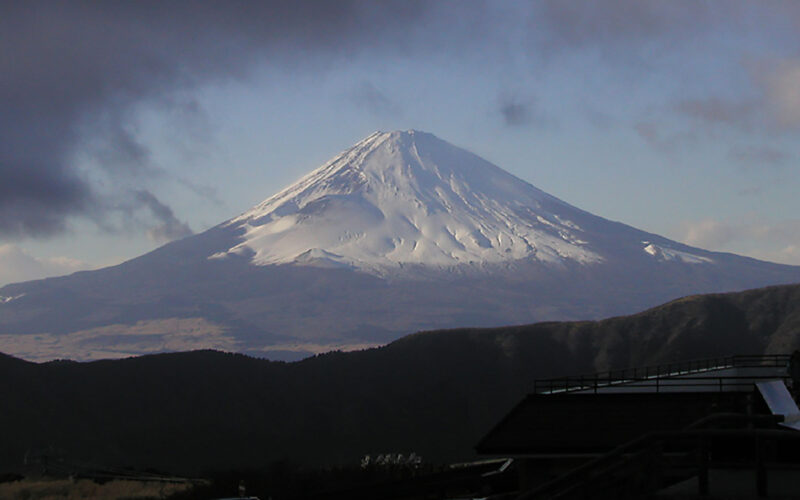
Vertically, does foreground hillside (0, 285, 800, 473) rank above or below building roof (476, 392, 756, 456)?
above

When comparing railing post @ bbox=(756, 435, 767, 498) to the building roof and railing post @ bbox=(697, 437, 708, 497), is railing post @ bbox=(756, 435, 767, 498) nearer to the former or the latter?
railing post @ bbox=(697, 437, 708, 497)

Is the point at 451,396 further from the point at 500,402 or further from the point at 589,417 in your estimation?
the point at 589,417

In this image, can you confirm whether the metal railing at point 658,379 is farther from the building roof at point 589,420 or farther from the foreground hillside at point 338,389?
the foreground hillside at point 338,389

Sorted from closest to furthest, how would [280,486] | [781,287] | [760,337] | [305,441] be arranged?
1. [280,486]
2. [305,441]
3. [760,337]
4. [781,287]

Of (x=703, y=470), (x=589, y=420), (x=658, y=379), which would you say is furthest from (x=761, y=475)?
(x=658, y=379)

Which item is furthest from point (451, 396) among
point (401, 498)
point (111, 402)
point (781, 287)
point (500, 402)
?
point (401, 498)

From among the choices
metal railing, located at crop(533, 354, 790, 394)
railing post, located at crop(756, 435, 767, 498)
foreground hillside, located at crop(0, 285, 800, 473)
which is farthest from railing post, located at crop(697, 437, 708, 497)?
foreground hillside, located at crop(0, 285, 800, 473)

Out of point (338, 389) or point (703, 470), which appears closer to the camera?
point (703, 470)

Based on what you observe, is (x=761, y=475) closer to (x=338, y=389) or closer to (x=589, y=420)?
(x=589, y=420)
